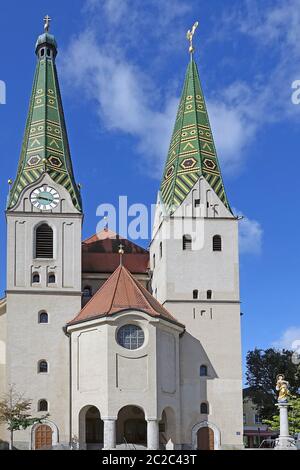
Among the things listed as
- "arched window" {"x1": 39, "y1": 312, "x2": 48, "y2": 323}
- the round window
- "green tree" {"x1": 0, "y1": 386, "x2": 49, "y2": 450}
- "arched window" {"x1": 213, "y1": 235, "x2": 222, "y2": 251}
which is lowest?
"green tree" {"x1": 0, "y1": 386, "x2": 49, "y2": 450}

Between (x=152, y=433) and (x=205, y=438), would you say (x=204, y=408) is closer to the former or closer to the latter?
(x=205, y=438)

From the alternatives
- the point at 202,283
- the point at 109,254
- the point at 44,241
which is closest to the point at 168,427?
the point at 202,283

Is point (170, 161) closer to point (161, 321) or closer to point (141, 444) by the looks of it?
point (161, 321)

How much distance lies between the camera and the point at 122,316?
50344 millimetres

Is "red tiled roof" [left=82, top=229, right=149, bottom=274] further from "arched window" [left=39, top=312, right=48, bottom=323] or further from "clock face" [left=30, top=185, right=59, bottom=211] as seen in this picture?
"arched window" [left=39, top=312, right=48, bottom=323]

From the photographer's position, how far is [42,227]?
185 ft

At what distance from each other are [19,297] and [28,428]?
851 cm

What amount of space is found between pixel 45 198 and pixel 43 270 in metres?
5.16

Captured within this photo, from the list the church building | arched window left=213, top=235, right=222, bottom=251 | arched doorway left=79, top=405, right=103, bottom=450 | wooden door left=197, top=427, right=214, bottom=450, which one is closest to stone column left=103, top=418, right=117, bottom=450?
the church building

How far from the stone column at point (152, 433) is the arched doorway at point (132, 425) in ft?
12.1

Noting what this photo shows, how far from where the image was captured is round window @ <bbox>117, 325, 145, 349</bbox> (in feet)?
165

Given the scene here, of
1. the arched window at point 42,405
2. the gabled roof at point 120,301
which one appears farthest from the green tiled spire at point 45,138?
the arched window at point 42,405

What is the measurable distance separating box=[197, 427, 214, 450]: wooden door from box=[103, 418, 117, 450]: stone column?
7031 millimetres
